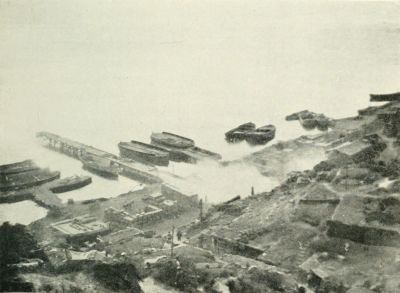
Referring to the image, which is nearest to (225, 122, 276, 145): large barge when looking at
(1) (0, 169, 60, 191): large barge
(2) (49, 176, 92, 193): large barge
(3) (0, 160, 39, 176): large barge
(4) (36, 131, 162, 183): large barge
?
(4) (36, 131, 162, 183): large barge

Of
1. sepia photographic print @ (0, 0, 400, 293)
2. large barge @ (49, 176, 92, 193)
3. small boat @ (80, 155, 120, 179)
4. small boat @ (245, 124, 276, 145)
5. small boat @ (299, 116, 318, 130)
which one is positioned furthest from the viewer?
small boat @ (299, 116, 318, 130)

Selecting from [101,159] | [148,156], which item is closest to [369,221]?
[148,156]

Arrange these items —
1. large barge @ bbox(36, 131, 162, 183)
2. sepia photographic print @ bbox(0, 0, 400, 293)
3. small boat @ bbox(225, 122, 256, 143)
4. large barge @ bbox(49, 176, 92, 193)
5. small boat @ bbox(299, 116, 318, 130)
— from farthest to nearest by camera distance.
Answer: small boat @ bbox(299, 116, 318, 130) → small boat @ bbox(225, 122, 256, 143) → large barge @ bbox(36, 131, 162, 183) → large barge @ bbox(49, 176, 92, 193) → sepia photographic print @ bbox(0, 0, 400, 293)

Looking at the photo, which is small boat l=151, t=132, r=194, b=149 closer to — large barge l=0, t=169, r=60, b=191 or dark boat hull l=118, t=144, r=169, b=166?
dark boat hull l=118, t=144, r=169, b=166

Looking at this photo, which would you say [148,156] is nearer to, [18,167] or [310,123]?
[18,167]

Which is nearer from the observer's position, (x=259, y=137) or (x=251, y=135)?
(x=259, y=137)

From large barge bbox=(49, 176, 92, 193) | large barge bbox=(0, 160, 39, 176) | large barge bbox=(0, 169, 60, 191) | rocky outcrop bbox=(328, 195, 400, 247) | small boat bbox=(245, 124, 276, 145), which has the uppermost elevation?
rocky outcrop bbox=(328, 195, 400, 247)
